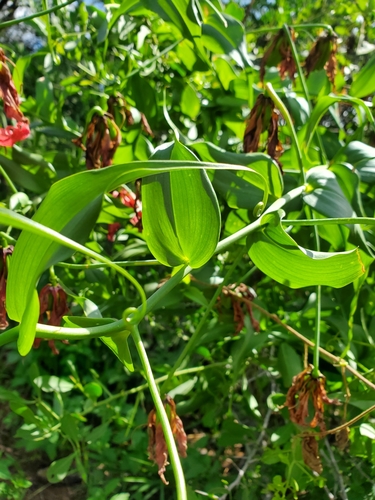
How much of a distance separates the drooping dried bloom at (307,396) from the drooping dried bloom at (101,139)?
0.39 meters

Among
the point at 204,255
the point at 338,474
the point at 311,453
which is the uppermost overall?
the point at 204,255

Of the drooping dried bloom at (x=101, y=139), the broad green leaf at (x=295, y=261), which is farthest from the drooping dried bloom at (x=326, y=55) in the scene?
the broad green leaf at (x=295, y=261)

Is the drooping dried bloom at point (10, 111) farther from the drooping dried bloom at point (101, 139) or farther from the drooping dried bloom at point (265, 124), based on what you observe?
the drooping dried bloom at point (265, 124)

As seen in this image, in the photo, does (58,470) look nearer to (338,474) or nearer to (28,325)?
(338,474)

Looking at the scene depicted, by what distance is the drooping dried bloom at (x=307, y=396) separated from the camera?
1.95ft

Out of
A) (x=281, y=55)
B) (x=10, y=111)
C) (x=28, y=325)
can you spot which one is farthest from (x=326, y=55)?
(x=28, y=325)

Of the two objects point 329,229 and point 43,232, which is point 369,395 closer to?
point 329,229

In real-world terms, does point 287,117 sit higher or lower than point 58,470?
higher

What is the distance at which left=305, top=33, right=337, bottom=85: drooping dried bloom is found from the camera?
2.93 feet

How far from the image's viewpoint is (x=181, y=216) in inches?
17.9

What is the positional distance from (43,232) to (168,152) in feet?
0.69

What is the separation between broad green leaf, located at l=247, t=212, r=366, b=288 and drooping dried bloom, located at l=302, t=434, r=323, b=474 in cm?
26

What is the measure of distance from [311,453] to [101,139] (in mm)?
511

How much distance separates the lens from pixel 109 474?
0.99 m
